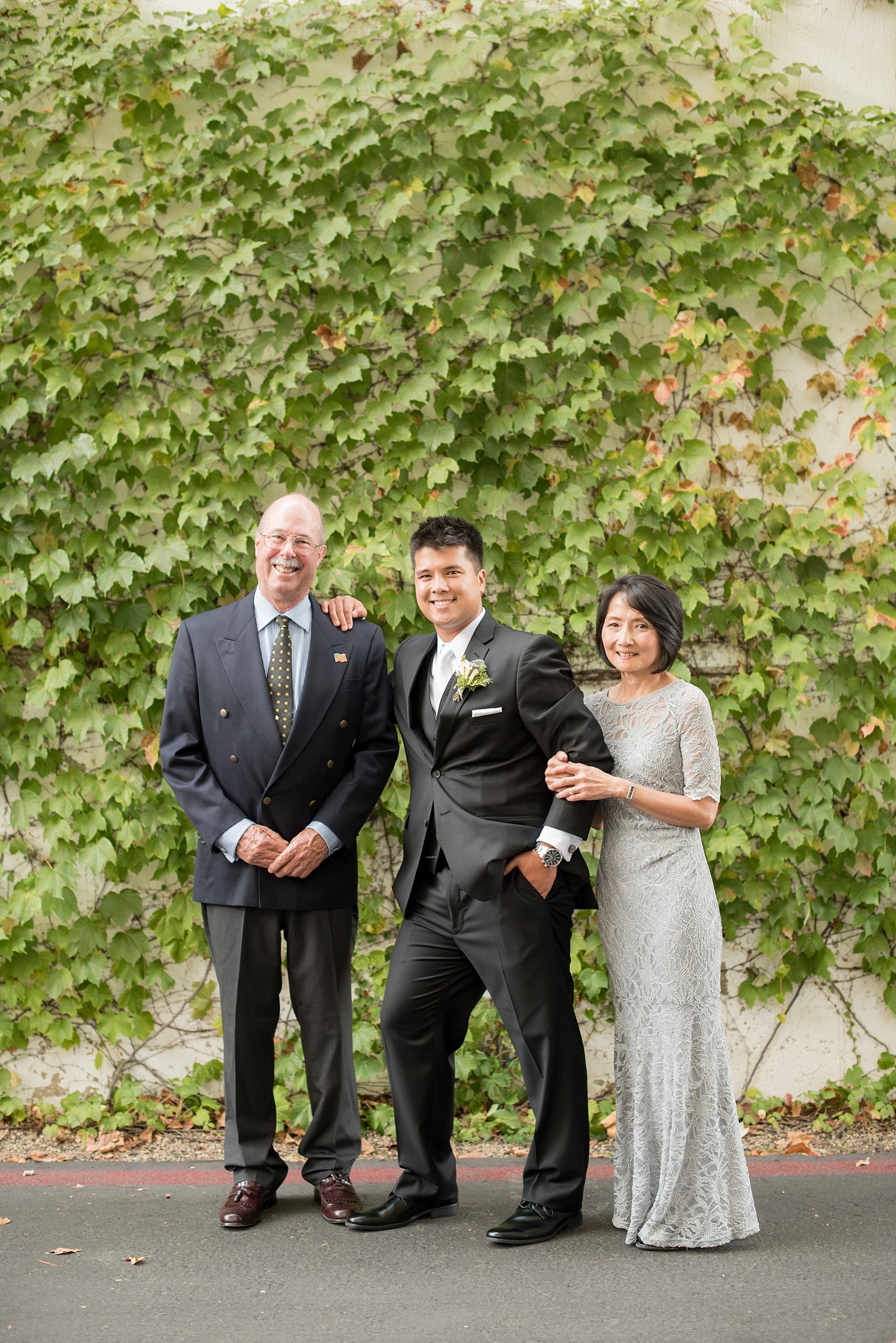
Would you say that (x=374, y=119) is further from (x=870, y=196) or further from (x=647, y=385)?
(x=870, y=196)

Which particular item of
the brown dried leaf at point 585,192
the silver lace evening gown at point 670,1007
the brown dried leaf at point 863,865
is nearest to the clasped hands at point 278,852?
the silver lace evening gown at point 670,1007

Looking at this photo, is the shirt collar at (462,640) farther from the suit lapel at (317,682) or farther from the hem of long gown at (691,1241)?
the hem of long gown at (691,1241)

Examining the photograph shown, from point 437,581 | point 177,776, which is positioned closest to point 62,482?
point 177,776

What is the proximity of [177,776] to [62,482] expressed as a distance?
5.33 ft

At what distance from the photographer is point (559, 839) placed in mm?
3014

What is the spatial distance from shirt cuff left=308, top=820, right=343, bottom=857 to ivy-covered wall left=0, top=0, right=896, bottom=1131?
2.92 feet

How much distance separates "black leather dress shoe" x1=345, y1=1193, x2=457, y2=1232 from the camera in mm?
3111

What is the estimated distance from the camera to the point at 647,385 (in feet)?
14.1

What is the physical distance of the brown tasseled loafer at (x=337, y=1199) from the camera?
316 centimetres

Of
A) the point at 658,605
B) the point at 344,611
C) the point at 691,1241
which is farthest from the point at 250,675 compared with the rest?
the point at 691,1241

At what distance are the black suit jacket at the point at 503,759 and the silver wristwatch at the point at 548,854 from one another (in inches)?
1.6

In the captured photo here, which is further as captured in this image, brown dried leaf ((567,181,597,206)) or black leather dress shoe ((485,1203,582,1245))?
brown dried leaf ((567,181,597,206))

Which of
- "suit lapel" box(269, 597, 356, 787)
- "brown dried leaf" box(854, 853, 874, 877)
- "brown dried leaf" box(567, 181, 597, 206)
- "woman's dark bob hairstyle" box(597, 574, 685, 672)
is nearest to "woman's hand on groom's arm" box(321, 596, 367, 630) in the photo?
"suit lapel" box(269, 597, 356, 787)

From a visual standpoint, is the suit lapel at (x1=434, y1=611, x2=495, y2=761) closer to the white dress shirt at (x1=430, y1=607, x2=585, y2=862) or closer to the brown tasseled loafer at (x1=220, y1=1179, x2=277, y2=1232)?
the white dress shirt at (x1=430, y1=607, x2=585, y2=862)
